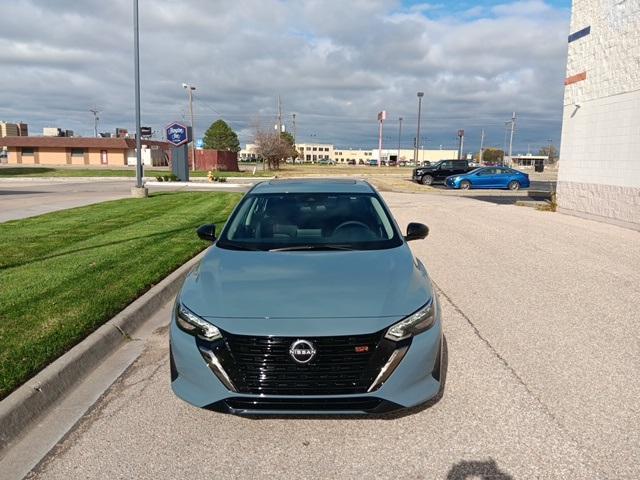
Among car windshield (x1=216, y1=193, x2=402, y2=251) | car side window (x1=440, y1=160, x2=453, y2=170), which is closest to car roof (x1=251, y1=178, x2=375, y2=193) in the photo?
car windshield (x1=216, y1=193, x2=402, y2=251)

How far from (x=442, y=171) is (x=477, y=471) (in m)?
31.8

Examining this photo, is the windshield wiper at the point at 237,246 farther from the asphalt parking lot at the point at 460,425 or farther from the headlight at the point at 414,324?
the headlight at the point at 414,324

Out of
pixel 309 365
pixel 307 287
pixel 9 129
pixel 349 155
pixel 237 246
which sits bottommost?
pixel 309 365

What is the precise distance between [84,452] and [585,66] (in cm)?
1682

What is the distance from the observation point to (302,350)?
9.00 feet

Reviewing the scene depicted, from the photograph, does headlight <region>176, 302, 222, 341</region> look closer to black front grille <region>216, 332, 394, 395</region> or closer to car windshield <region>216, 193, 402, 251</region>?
black front grille <region>216, 332, 394, 395</region>

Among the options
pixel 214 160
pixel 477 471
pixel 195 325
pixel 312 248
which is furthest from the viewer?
pixel 214 160

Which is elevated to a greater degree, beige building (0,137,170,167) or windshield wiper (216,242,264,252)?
beige building (0,137,170,167)

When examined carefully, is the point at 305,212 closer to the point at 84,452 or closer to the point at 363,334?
the point at 363,334

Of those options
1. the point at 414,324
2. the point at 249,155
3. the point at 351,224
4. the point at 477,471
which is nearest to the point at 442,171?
the point at 351,224

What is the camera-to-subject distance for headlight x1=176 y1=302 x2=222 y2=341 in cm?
286

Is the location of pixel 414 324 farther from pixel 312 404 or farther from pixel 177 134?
pixel 177 134

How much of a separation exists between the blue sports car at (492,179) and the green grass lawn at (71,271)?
19724 millimetres

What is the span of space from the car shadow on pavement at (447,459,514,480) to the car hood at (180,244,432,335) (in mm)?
884
